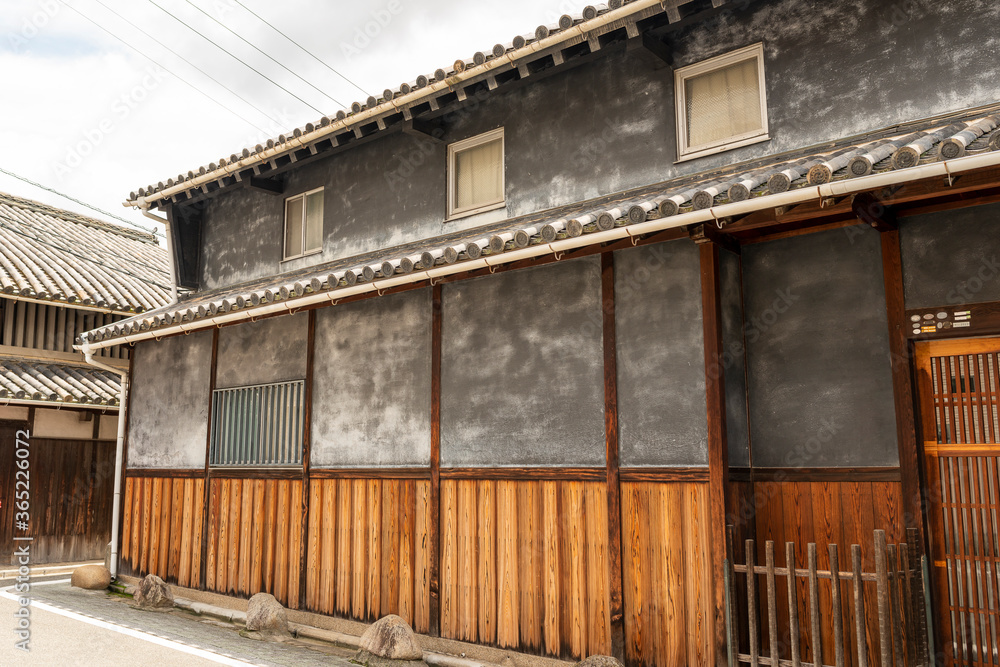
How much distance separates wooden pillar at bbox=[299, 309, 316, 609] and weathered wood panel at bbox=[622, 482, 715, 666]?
4.85 metres

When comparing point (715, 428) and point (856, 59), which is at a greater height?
point (856, 59)

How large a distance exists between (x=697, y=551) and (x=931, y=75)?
4903mm

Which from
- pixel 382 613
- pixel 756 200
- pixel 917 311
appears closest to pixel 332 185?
pixel 382 613

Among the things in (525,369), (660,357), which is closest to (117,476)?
(525,369)

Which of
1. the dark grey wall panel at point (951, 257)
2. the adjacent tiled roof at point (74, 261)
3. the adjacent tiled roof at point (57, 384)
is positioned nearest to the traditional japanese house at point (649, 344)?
the dark grey wall panel at point (951, 257)

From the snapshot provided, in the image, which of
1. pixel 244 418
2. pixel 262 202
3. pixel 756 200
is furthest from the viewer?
pixel 262 202

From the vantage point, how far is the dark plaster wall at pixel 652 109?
6.98 m

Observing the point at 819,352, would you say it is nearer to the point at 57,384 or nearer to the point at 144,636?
the point at 144,636

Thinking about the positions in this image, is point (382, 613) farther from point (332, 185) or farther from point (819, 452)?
point (332, 185)

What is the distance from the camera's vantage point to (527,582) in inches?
317

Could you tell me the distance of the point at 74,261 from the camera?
20.2 metres

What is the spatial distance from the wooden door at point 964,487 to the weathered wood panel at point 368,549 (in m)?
5.31

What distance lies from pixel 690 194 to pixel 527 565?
168 inches

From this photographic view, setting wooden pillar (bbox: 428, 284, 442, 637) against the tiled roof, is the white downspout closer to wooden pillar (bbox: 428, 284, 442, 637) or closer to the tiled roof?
the tiled roof
